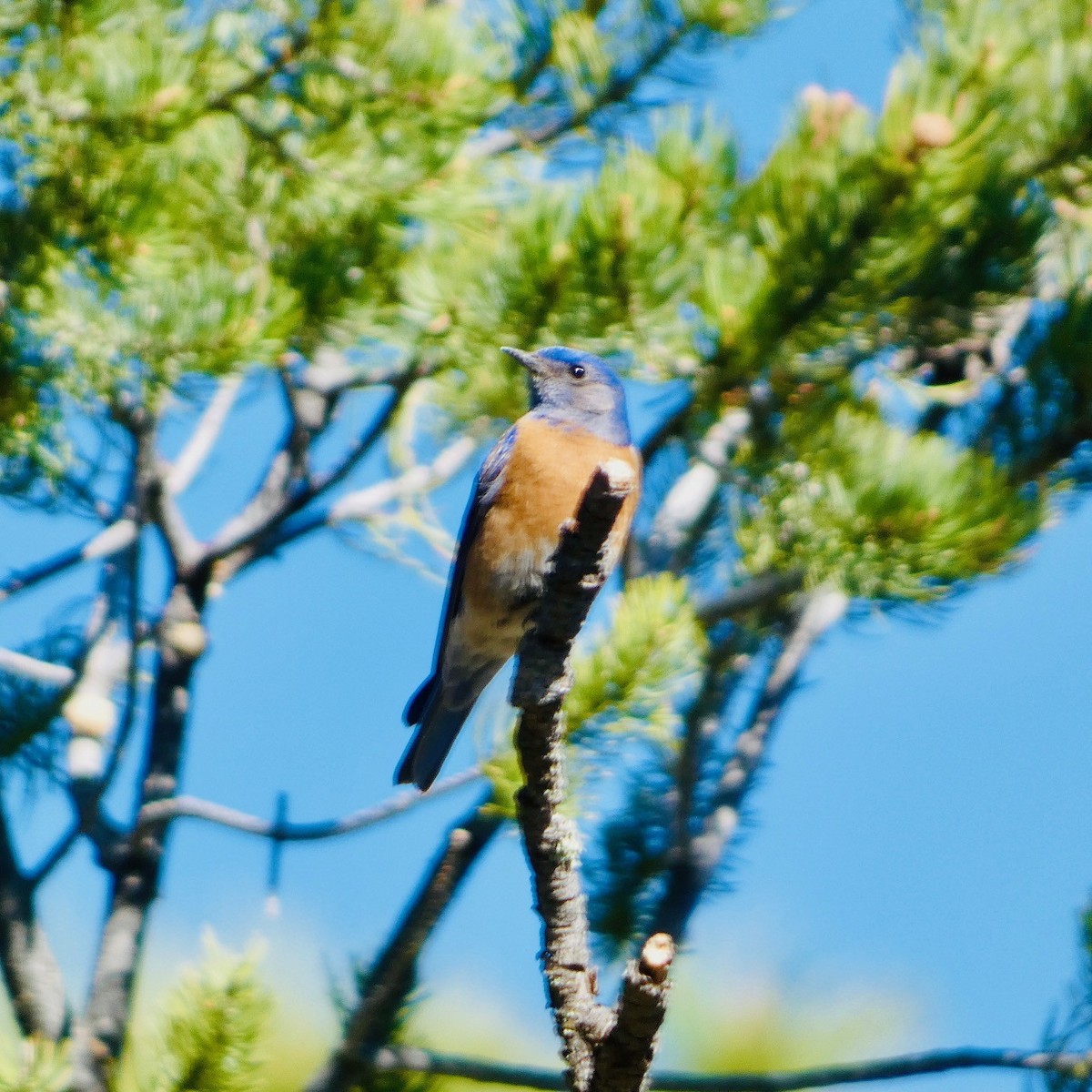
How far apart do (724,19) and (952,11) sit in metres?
0.44

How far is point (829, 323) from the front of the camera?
8.91ft

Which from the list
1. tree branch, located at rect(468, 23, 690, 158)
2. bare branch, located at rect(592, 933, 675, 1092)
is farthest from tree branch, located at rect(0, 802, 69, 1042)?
tree branch, located at rect(468, 23, 690, 158)

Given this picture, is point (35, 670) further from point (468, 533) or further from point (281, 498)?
point (468, 533)

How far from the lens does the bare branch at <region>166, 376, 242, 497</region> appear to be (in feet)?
11.7

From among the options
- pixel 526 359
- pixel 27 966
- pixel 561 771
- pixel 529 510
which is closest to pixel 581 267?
pixel 526 359

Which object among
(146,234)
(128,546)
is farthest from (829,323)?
(128,546)

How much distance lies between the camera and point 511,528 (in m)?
3.21

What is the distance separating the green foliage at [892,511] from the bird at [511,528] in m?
0.39

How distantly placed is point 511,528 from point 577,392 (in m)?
0.39

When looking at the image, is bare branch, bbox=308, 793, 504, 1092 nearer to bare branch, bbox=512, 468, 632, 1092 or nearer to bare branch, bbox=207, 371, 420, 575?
bare branch, bbox=512, 468, 632, 1092

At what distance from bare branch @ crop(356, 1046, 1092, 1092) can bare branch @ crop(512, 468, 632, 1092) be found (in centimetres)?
59

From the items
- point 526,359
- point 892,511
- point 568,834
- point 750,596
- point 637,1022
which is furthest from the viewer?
point 750,596

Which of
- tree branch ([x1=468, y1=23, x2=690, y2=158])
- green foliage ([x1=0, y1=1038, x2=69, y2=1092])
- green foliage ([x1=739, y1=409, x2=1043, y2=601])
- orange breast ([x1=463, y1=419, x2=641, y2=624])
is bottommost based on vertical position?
green foliage ([x1=0, y1=1038, x2=69, y2=1092])

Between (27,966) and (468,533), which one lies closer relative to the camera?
(27,966)
